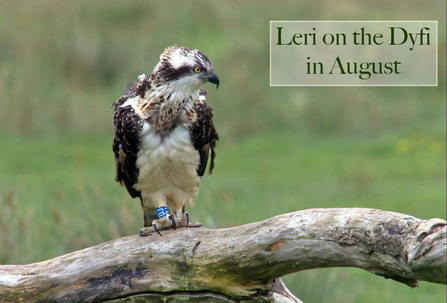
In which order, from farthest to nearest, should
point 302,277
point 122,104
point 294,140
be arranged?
point 294,140 → point 302,277 → point 122,104

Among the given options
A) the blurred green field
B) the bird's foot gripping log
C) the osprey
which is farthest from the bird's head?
the blurred green field

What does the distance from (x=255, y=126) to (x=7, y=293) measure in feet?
31.8

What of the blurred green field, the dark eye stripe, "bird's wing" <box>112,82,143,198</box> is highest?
the blurred green field

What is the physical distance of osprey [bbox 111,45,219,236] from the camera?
577cm

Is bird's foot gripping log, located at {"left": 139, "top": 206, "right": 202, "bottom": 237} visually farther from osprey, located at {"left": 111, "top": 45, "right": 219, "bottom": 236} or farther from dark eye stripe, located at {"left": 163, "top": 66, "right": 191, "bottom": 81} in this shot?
dark eye stripe, located at {"left": 163, "top": 66, "right": 191, "bottom": 81}

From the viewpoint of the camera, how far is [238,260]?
4984 millimetres

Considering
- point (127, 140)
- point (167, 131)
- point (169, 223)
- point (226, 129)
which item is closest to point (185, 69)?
point (167, 131)

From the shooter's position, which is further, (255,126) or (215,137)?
(255,126)

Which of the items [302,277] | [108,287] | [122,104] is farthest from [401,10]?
[108,287]

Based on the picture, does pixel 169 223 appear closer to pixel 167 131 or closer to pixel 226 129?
pixel 167 131

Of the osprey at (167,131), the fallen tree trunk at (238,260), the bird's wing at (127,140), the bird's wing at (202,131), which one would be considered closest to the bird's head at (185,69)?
the osprey at (167,131)

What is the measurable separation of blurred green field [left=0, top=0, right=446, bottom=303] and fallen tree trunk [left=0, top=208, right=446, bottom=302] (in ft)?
7.03

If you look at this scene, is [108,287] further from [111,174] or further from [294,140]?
[294,140]

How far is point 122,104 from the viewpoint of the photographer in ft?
20.5
